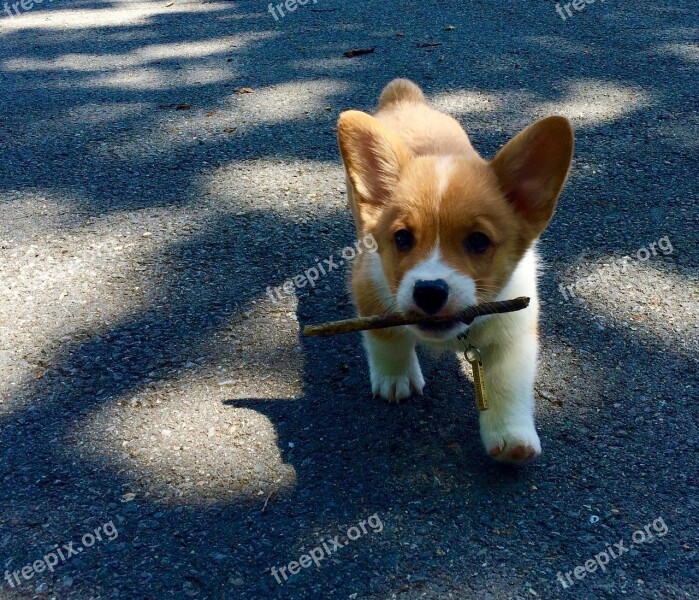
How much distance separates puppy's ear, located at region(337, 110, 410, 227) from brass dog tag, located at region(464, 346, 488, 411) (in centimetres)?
64

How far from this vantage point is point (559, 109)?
17.6 feet

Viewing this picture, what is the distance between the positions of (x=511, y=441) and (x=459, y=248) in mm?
655

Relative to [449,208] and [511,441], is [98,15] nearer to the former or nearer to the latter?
[449,208]

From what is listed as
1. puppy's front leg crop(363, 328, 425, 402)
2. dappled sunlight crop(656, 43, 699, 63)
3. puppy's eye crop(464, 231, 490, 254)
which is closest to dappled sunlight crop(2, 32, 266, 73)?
dappled sunlight crop(656, 43, 699, 63)

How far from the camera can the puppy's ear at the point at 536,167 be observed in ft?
8.70

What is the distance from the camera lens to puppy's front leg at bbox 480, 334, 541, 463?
2.61 metres

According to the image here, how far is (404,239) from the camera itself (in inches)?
106

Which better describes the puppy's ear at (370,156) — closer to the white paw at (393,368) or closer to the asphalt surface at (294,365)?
the white paw at (393,368)

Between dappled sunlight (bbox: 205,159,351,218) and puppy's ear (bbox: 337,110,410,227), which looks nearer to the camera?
puppy's ear (bbox: 337,110,410,227)

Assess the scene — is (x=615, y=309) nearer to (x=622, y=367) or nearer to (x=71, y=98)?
(x=622, y=367)

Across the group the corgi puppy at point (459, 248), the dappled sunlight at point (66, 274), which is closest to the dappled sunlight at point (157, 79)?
the dappled sunlight at point (66, 274)

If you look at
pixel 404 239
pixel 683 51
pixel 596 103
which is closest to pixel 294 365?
pixel 404 239

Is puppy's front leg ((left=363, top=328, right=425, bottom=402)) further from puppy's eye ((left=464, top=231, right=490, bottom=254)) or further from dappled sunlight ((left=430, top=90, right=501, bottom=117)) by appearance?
dappled sunlight ((left=430, top=90, right=501, bottom=117))

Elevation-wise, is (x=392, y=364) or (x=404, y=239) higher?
(x=404, y=239)
